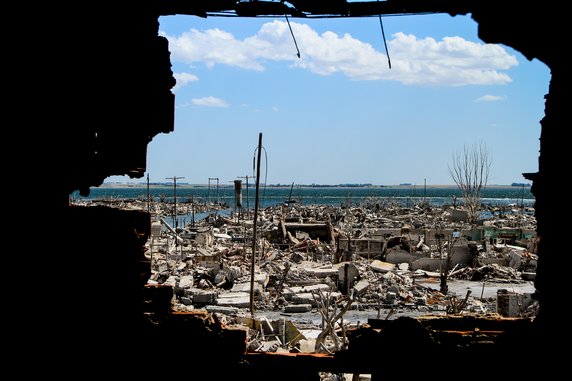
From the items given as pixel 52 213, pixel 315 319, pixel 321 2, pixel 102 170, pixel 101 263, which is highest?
pixel 321 2

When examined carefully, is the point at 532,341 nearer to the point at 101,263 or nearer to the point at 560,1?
the point at 560,1

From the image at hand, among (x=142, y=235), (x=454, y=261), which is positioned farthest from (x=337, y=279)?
(x=142, y=235)

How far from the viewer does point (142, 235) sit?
4.88 metres

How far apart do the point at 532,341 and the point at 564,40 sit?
6.76 ft

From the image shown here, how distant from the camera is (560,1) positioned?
11.8 feet

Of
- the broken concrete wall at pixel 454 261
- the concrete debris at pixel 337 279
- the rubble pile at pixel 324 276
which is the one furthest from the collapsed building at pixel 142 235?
the broken concrete wall at pixel 454 261

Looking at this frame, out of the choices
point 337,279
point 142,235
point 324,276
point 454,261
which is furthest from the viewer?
point 454,261

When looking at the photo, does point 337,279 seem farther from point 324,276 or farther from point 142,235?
point 142,235

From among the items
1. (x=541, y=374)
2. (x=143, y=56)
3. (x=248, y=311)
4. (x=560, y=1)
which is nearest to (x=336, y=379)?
(x=541, y=374)

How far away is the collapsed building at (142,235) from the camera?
3.97m

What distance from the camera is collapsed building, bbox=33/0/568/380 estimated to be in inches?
156

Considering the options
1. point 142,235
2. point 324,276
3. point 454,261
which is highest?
point 142,235

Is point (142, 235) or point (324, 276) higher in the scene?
point (142, 235)

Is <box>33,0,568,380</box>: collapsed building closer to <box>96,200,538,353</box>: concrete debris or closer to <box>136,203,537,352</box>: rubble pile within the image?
<box>96,200,538,353</box>: concrete debris
